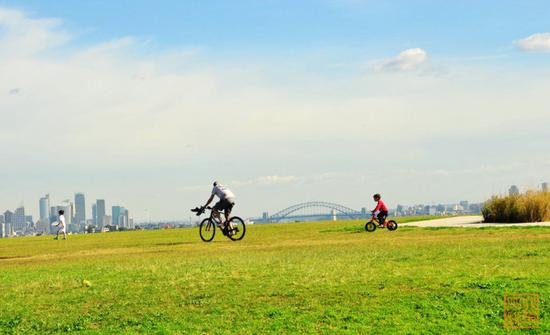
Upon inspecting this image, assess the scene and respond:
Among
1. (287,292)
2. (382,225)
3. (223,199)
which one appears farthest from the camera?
(382,225)

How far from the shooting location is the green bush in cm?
3394

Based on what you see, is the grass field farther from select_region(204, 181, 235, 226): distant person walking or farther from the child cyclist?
the child cyclist

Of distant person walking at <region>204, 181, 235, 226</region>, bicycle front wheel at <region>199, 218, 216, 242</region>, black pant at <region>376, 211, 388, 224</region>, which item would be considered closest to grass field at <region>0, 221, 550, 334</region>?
distant person walking at <region>204, 181, 235, 226</region>

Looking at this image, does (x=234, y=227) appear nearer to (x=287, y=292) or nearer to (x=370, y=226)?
(x=370, y=226)

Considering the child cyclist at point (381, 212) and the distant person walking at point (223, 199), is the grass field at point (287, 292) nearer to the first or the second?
the distant person walking at point (223, 199)

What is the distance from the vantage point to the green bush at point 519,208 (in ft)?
111

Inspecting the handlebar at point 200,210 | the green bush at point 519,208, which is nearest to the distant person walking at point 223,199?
the handlebar at point 200,210

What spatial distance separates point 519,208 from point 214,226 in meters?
15.9

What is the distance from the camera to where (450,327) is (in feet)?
31.2

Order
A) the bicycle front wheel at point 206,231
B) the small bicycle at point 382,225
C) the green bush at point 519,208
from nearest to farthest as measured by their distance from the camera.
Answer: the bicycle front wheel at point 206,231
the small bicycle at point 382,225
the green bush at point 519,208

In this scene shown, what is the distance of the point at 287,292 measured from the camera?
12102 millimetres

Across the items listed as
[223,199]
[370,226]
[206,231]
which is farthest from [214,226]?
[370,226]

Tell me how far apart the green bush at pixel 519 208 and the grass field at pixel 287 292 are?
15.2 metres

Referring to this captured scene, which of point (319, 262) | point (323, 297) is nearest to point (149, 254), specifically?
point (319, 262)
